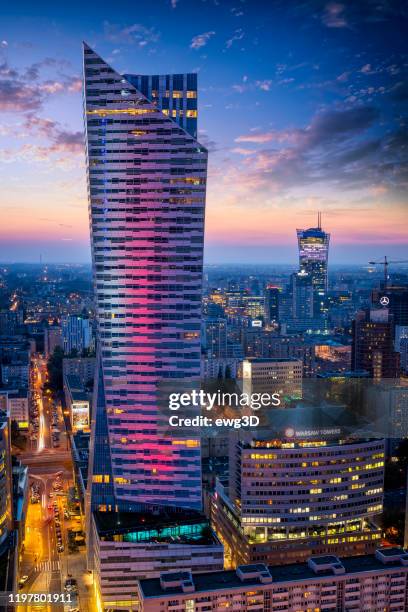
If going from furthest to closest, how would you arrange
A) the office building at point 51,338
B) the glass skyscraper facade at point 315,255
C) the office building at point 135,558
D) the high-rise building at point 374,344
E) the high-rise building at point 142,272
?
the office building at point 51,338 < the high-rise building at point 374,344 < the glass skyscraper facade at point 315,255 < the high-rise building at point 142,272 < the office building at point 135,558

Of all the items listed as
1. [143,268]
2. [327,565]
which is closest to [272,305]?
[143,268]

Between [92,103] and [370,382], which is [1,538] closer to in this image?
[92,103]

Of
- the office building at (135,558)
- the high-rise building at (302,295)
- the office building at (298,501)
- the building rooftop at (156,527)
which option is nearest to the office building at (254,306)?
the high-rise building at (302,295)

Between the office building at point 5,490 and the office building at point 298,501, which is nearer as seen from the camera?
the office building at point 5,490

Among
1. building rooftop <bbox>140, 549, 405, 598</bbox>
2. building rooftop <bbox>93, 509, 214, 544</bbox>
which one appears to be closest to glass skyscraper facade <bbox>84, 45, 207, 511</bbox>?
building rooftop <bbox>93, 509, 214, 544</bbox>

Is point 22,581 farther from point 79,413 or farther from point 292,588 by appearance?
point 79,413

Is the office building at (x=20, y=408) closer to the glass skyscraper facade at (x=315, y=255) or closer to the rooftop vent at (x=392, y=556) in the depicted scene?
the glass skyscraper facade at (x=315, y=255)

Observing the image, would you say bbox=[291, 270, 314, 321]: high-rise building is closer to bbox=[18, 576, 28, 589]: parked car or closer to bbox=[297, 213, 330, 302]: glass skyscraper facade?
bbox=[297, 213, 330, 302]: glass skyscraper facade
